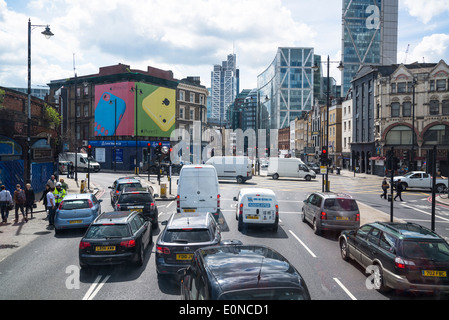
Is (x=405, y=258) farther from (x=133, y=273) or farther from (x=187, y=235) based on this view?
(x=133, y=273)

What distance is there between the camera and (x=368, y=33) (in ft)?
446

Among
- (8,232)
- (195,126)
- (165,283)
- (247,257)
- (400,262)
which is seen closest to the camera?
(247,257)

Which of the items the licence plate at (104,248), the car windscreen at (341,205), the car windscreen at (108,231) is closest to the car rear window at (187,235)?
the car windscreen at (108,231)

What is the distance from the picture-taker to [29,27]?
1978cm

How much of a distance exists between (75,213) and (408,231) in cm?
1194

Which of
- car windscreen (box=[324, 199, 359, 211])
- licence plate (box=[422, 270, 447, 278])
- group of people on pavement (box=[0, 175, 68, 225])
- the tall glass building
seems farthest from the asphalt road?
the tall glass building

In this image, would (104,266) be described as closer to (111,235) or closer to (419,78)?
(111,235)

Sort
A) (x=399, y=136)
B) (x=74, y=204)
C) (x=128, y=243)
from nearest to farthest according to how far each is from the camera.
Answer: (x=128, y=243)
(x=74, y=204)
(x=399, y=136)

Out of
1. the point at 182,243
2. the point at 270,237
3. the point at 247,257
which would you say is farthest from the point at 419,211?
the point at 247,257

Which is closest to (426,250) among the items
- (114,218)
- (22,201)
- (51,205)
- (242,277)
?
(242,277)

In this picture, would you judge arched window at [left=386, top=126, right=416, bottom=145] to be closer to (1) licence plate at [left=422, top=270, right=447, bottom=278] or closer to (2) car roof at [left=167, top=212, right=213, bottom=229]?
(2) car roof at [left=167, top=212, right=213, bottom=229]

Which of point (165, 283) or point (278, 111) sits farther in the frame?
point (278, 111)

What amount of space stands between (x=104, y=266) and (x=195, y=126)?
2208 inches

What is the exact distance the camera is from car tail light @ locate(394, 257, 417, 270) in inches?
305
